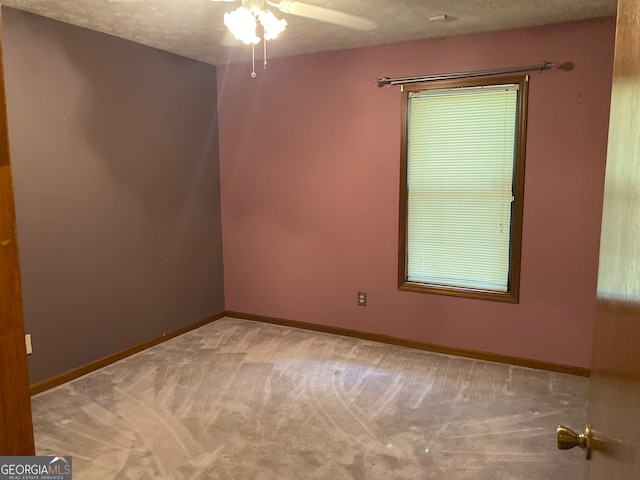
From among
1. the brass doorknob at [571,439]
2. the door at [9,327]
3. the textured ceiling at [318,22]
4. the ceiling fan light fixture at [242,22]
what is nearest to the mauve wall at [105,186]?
the textured ceiling at [318,22]

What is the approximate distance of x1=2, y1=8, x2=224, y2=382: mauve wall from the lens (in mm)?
2969

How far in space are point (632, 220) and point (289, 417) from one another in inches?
95.9

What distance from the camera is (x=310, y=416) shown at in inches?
108

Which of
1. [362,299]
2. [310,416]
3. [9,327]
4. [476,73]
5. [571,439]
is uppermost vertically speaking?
[476,73]

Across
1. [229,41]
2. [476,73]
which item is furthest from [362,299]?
[229,41]

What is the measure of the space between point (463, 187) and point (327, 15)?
1563 mm

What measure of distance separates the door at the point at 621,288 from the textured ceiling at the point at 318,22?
227 cm

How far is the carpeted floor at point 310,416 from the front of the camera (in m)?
2.29

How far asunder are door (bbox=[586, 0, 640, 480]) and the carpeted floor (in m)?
1.58

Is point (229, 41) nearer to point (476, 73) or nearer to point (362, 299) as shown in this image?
point (476, 73)

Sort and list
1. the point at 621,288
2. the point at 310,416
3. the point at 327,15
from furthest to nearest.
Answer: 1. the point at 327,15
2. the point at 310,416
3. the point at 621,288

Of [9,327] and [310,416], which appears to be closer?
[9,327]

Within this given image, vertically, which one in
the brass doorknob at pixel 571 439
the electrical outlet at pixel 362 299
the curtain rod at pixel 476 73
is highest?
the curtain rod at pixel 476 73

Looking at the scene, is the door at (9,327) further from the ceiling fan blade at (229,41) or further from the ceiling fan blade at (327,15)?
the ceiling fan blade at (229,41)
